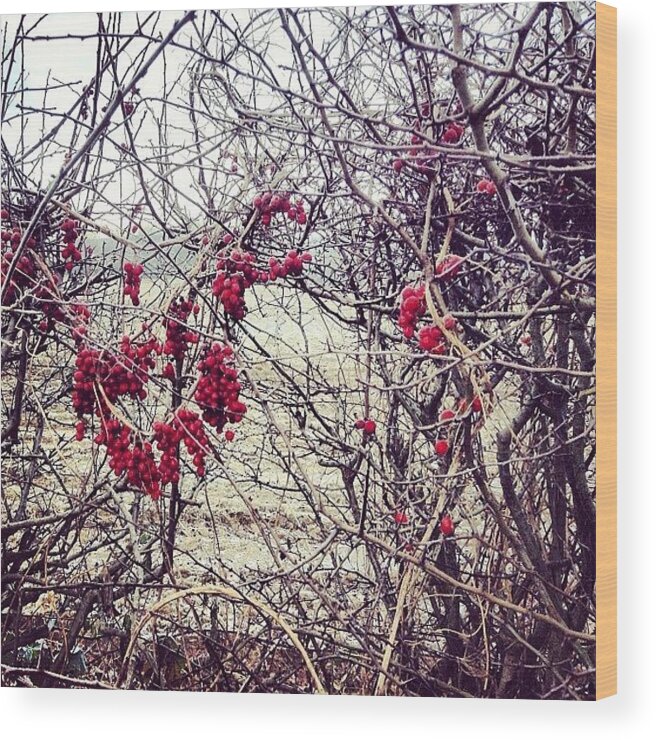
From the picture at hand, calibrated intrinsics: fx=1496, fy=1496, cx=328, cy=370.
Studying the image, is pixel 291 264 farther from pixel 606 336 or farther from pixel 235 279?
pixel 606 336

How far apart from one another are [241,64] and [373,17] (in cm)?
34

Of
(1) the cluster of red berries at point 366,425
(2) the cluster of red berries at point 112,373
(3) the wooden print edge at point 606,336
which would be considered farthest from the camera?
(2) the cluster of red berries at point 112,373

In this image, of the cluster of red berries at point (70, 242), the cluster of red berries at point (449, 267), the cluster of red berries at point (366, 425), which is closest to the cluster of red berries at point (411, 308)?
the cluster of red berries at point (449, 267)

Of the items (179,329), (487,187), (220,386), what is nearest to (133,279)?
(179,329)

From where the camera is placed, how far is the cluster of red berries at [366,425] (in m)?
3.58

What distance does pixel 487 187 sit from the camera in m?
3.48

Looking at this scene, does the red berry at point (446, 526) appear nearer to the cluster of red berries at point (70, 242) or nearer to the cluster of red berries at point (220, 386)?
the cluster of red berries at point (220, 386)

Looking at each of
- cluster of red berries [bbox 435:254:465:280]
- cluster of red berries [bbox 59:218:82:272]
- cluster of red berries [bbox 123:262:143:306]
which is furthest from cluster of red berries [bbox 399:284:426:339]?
cluster of red berries [bbox 59:218:82:272]

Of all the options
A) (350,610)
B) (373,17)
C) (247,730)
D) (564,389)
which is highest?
(373,17)

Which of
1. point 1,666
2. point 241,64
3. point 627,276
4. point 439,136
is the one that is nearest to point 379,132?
point 439,136

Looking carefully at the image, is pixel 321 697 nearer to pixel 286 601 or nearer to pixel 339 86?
pixel 286 601

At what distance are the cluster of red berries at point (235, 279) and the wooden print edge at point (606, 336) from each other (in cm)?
82

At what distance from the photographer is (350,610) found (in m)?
3.61

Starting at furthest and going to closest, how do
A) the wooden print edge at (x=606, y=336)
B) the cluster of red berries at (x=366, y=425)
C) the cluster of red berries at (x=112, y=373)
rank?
the cluster of red berries at (x=112, y=373)
the cluster of red berries at (x=366, y=425)
the wooden print edge at (x=606, y=336)
